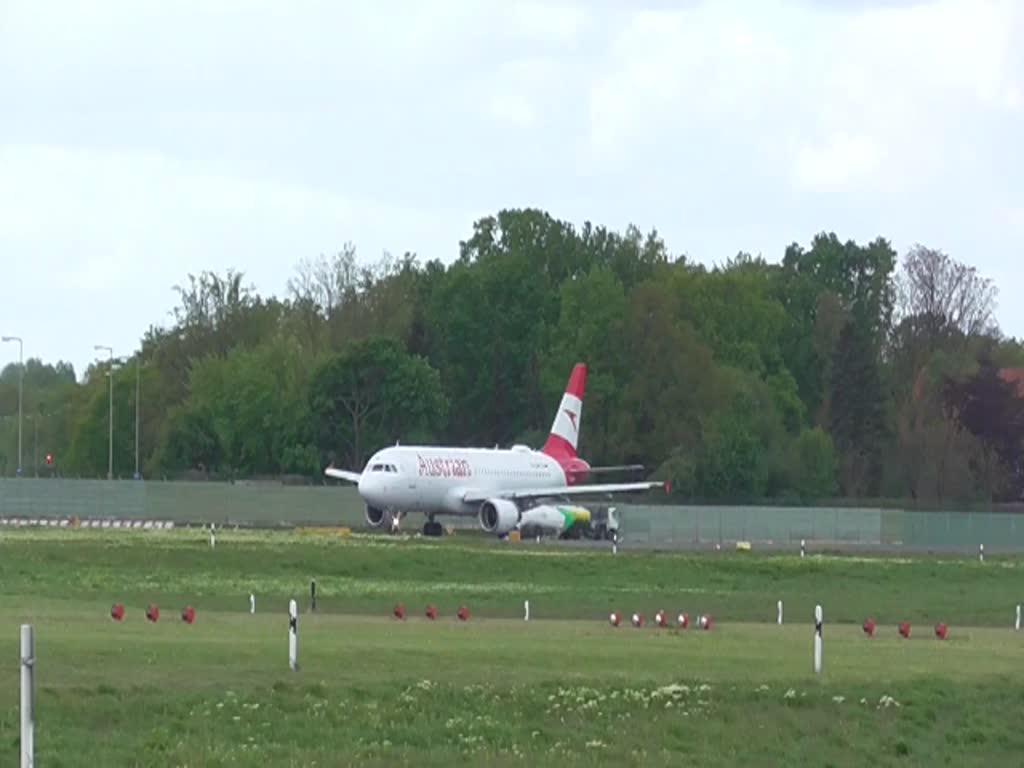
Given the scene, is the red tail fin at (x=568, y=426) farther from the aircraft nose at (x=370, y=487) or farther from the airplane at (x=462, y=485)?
the aircraft nose at (x=370, y=487)

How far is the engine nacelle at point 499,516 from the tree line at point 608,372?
29.9 m

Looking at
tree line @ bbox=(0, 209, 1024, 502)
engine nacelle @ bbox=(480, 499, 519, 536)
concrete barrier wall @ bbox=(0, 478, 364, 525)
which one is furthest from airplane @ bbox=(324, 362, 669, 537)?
tree line @ bbox=(0, 209, 1024, 502)

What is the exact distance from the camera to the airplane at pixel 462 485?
9125cm

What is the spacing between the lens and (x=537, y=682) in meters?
27.6

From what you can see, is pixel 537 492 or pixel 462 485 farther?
pixel 537 492

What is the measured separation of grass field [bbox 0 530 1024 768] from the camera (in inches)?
939

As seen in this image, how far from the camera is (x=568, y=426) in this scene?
347ft

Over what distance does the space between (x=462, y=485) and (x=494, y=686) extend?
6676cm

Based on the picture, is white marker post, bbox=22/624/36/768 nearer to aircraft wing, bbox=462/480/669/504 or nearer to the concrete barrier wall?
aircraft wing, bbox=462/480/669/504

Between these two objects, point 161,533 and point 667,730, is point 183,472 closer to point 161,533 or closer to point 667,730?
point 161,533

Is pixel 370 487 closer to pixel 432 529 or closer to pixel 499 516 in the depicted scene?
pixel 432 529

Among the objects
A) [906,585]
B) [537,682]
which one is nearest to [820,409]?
[906,585]

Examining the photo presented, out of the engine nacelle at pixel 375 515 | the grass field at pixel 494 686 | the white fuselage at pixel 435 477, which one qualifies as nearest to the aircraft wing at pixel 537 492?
the white fuselage at pixel 435 477

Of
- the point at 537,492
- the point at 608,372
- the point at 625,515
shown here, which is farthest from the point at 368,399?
the point at 537,492
